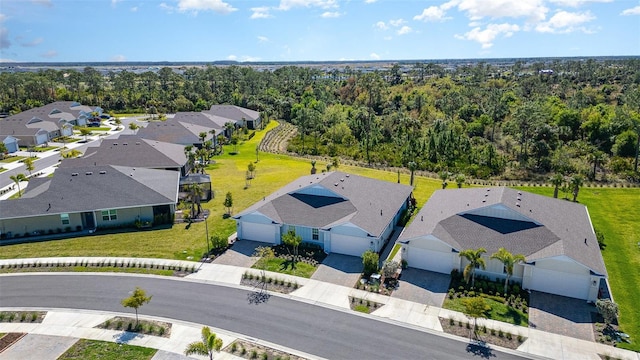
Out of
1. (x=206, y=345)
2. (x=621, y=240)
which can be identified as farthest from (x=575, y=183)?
(x=206, y=345)

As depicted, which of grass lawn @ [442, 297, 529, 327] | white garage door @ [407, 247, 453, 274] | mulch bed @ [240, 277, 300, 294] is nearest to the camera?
grass lawn @ [442, 297, 529, 327]

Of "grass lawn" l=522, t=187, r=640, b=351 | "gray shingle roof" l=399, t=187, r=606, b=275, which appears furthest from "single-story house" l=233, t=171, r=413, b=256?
"grass lawn" l=522, t=187, r=640, b=351

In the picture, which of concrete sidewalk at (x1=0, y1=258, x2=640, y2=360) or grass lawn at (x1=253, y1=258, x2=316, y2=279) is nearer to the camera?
concrete sidewalk at (x1=0, y1=258, x2=640, y2=360)

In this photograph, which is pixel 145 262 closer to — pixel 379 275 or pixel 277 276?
pixel 277 276

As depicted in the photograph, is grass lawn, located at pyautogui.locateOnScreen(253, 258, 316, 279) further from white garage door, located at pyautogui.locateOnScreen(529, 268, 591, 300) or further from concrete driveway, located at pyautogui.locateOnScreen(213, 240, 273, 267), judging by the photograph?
white garage door, located at pyautogui.locateOnScreen(529, 268, 591, 300)

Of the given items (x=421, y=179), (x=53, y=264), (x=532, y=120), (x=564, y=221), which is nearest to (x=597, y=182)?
(x=532, y=120)

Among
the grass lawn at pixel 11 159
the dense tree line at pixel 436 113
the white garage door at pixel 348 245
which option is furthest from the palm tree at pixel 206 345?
the grass lawn at pixel 11 159

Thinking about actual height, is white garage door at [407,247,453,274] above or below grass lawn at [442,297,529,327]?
above
